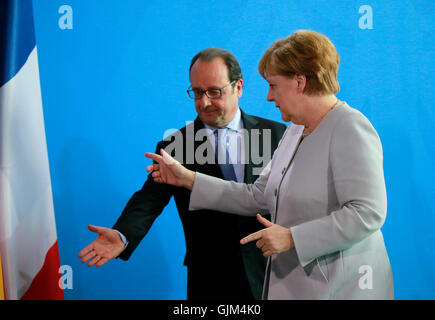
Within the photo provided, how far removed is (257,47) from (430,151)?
53.8 inches

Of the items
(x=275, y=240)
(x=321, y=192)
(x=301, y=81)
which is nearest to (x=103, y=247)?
(x=275, y=240)

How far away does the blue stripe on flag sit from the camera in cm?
201

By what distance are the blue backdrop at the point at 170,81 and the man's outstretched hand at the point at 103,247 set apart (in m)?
0.97

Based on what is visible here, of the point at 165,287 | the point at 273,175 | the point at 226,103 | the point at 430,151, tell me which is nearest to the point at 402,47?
the point at 430,151

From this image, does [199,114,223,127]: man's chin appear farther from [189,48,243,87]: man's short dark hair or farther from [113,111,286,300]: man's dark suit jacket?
[189,48,243,87]: man's short dark hair

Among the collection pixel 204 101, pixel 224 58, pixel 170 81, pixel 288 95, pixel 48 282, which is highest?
pixel 170 81

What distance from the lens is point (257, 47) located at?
267 cm

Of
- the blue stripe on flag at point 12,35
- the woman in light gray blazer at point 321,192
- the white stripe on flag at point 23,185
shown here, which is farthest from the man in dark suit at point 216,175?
the blue stripe on flag at point 12,35

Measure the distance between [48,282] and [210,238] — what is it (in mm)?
900

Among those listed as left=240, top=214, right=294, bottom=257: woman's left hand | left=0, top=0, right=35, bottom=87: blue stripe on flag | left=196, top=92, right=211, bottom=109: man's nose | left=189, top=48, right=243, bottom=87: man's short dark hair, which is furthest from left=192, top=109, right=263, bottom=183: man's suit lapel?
left=0, top=0, right=35, bottom=87: blue stripe on flag

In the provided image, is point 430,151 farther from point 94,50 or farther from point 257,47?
point 94,50

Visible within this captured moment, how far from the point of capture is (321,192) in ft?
4.45

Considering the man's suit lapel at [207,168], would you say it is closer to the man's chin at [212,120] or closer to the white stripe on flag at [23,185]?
the man's chin at [212,120]

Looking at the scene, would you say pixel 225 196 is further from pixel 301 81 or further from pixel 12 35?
pixel 12 35
